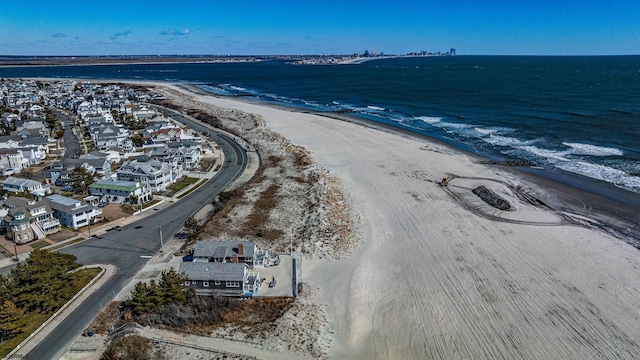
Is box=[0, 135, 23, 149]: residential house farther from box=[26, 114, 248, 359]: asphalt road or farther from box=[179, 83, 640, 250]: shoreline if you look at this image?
box=[179, 83, 640, 250]: shoreline

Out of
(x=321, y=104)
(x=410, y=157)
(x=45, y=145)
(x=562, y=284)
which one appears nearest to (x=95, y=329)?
(x=562, y=284)

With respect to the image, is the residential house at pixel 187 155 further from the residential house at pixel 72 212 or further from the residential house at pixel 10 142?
the residential house at pixel 10 142

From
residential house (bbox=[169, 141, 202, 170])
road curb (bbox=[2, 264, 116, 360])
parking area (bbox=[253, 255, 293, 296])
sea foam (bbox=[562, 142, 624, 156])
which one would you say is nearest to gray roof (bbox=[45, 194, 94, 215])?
road curb (bbox=[2, 264, 116, 360])

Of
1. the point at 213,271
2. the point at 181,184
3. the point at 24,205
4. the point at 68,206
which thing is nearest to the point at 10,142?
the point at 181,184

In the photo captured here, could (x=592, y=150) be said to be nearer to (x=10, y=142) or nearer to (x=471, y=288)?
(x=471, y=288)

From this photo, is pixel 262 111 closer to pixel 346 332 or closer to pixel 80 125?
pixel 80 125
